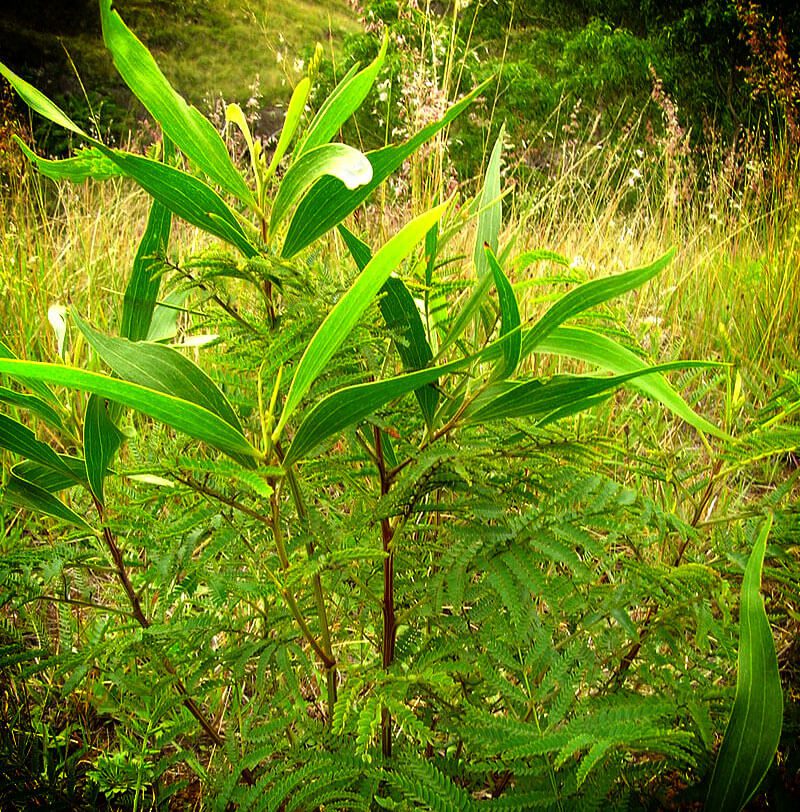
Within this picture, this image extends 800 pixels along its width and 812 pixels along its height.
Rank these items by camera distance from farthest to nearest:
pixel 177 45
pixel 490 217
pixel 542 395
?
pixel 177 45 → pixel 490 217 → pixel 542 395

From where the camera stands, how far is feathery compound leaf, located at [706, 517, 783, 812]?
44 cm

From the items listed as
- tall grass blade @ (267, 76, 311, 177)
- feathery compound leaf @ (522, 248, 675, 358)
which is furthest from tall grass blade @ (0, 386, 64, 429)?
feathery compound leaf @ (522, 248, 675, 358)

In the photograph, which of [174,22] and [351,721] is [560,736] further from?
[174,22]

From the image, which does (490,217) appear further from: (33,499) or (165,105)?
(33,499)

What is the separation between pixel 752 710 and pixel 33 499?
53 centimetres

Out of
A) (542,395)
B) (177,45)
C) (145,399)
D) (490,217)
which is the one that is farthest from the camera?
(177,45)

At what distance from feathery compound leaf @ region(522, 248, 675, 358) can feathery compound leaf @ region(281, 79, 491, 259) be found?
0.42 feet

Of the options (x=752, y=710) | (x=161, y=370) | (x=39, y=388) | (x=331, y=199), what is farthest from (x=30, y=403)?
(x=752, y=710)

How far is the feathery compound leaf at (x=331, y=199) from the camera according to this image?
1.48 feet

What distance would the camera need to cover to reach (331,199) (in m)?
0.46

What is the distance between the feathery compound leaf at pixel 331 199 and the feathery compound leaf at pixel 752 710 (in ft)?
1.02

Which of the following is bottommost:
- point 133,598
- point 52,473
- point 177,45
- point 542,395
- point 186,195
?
point 133,598

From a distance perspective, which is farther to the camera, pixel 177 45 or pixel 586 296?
pixel 177 45

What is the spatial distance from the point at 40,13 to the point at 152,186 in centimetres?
943
